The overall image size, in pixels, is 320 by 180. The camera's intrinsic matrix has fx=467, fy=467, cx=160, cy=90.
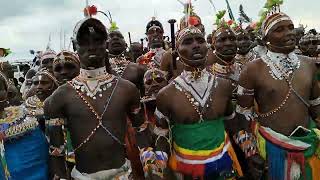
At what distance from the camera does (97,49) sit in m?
4.36

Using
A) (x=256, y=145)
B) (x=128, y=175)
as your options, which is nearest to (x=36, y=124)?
(x=128, y=175)

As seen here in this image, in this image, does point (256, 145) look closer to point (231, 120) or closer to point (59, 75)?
point (231, 120)

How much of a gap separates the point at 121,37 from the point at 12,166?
3485 millimetres

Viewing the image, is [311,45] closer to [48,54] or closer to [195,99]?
[48,54]

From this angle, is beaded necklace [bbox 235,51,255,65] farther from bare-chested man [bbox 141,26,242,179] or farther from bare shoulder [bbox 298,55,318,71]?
bare-chested man [bbox 141,26,242,179]

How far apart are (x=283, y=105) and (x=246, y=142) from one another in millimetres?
582

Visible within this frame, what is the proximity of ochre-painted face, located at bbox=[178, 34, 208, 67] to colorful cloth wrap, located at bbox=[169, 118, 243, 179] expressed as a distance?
2.16 feet

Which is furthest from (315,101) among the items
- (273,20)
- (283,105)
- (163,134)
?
(163,134)

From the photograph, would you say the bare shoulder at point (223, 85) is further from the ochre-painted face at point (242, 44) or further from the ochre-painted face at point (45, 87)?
the ochre-painted face at point (242, 44)

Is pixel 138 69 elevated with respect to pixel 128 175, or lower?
elevated

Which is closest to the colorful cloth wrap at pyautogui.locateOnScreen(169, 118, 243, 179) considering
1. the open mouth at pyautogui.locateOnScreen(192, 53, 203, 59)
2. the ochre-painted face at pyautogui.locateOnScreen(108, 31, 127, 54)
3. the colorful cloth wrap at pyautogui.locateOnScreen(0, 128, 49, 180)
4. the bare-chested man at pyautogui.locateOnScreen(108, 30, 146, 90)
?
the open mouth at pyautogui.locateOnScreen(192, 53, 203, 59)

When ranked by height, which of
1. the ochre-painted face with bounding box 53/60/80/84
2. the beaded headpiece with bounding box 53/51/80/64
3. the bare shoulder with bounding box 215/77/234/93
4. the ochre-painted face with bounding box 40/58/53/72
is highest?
the beaded headpiece with bounding box 53/51/80/64

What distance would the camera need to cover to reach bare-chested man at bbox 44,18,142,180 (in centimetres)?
433

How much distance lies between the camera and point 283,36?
5.27 m
